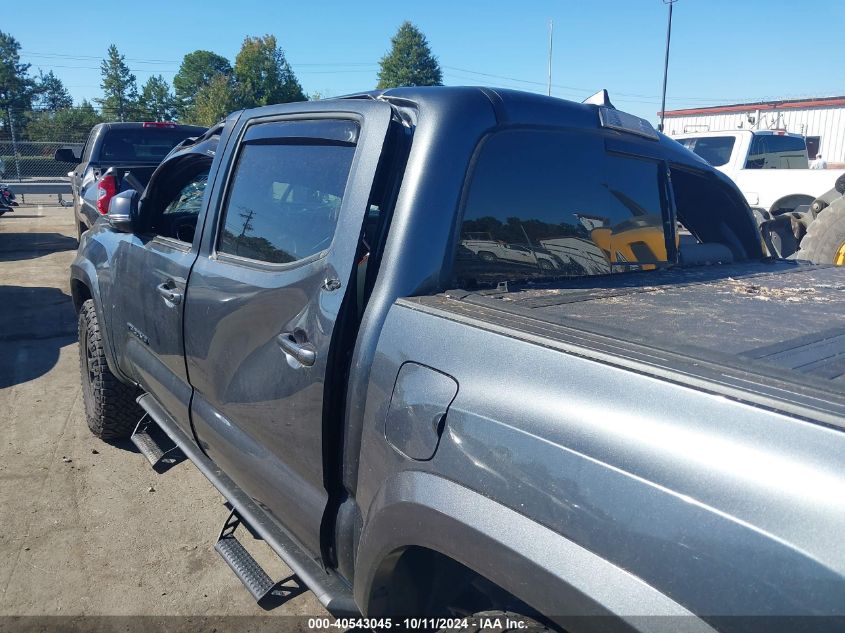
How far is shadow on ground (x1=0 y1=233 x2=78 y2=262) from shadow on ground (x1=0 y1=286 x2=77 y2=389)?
313cm

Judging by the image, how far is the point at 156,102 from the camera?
59594mm

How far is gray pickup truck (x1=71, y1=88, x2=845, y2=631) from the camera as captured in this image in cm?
115

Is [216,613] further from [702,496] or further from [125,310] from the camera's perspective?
[702,496]

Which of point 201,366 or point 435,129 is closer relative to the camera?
point 435,129

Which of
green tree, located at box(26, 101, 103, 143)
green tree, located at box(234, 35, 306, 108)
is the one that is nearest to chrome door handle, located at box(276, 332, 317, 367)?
green tree, located at box(26, 101, 103, 143)

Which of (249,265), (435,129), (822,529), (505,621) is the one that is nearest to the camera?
(822,529)

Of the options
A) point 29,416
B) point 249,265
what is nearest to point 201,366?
point 249,265

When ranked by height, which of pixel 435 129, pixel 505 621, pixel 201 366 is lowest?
pixel 505 621

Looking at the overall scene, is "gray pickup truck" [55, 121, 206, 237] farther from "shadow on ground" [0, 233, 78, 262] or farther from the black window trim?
the black window trim

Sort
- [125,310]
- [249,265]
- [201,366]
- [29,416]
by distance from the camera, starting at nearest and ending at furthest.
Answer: [249,265] → [201,366] → [125,310] → [29,416]

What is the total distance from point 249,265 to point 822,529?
1980mm

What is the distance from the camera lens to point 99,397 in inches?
166

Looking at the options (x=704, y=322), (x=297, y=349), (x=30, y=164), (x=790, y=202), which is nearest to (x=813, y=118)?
(x=790, y=202)

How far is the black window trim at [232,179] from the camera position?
7.10ft
